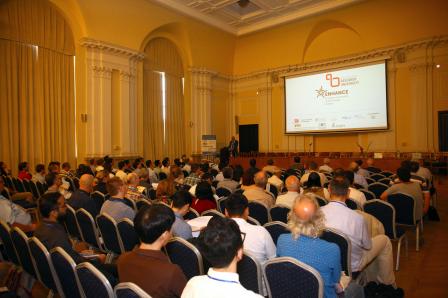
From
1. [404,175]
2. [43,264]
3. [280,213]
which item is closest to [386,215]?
[404,175]

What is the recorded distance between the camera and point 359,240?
266 centimetres

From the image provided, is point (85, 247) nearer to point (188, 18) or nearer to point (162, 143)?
point (162, 143)

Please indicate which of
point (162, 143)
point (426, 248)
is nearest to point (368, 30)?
point (162, 143)

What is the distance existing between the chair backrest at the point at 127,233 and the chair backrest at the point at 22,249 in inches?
29.9

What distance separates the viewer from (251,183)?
4.72 meters

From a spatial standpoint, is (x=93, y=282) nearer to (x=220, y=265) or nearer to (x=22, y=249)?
(x=220, y=265)

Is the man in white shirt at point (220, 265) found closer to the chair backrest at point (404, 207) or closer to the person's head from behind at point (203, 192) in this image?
the person's head from behind at point (203, 192)

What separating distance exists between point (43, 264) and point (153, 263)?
105 centimetres

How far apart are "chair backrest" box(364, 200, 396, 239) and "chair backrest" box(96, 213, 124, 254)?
2.84 metres

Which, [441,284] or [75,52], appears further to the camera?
[75,52]

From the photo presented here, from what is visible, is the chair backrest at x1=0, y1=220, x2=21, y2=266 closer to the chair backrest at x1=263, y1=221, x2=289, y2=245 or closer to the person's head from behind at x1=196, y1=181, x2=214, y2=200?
the person's head from behind at x1=196, y1=181, x2=214, y2=200

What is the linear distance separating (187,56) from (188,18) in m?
1.54

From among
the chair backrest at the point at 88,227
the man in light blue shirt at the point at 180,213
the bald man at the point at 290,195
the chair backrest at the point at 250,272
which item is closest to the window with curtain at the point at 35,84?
the chair backrest at the point at 88,227

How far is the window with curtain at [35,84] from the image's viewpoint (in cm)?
930
